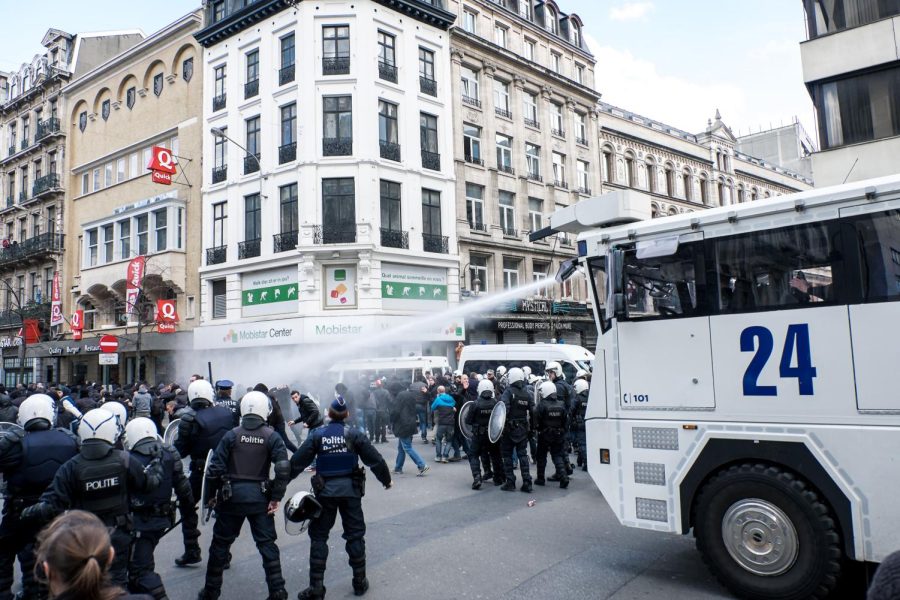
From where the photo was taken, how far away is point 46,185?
37125 millimetres

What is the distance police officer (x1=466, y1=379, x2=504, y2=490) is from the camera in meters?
10.4

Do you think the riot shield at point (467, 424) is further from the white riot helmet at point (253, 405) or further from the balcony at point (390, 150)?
the balcony at point (390, 150)

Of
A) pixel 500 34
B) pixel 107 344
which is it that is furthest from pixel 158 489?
pixel 500 34

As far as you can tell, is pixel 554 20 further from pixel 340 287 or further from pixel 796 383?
pixel 796 383

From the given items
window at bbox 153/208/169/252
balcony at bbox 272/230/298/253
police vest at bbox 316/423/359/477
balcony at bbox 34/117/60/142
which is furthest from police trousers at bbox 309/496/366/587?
balcony at bbox 34/117/60/142

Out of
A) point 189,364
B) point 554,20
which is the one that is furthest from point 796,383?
point 554,20

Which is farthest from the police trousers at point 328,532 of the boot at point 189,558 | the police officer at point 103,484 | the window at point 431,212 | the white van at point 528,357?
the window at point 431,212

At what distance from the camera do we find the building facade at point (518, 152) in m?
28.4

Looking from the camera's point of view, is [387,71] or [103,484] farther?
[387,71]

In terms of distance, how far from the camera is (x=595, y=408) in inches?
251

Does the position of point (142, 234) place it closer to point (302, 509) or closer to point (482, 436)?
point (482, 436)

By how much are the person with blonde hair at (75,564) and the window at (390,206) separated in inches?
908

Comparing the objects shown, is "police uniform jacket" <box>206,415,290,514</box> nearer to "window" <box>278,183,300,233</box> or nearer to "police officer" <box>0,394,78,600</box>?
"police officer" <box>0,394,78,600</box>

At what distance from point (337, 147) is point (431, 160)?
4.28 metres
